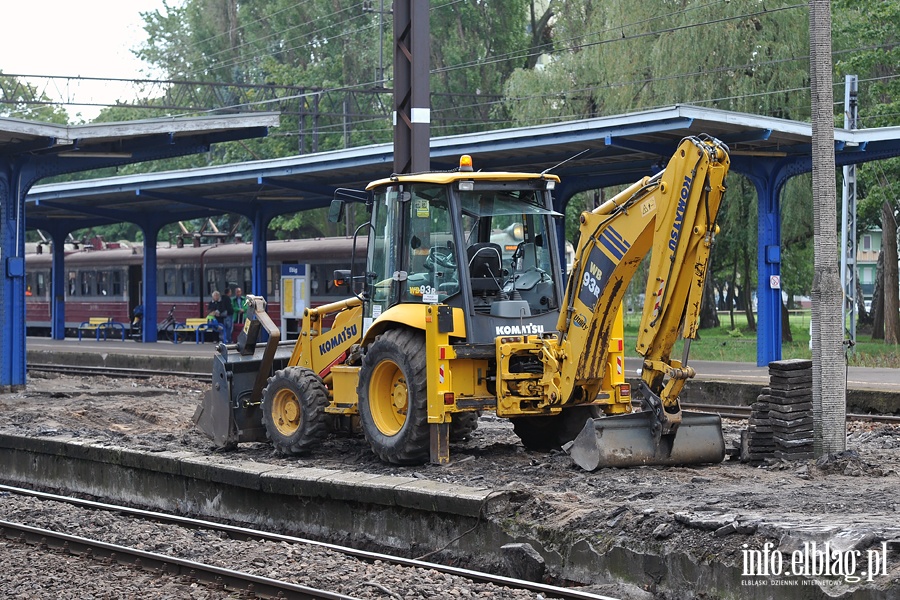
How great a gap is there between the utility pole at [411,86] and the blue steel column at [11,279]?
8812mm

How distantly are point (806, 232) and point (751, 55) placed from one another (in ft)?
18.8

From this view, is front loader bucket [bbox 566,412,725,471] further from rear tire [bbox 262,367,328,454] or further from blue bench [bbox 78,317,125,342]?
blue bench [bbox 78,317,125,342]

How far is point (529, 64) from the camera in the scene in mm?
52656

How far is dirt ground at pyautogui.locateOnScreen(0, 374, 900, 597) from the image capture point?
755 centimetres

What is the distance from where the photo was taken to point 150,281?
3628 centimetres

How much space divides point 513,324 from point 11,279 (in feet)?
43.4

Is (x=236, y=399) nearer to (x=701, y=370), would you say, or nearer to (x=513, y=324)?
(x=513, y=324)

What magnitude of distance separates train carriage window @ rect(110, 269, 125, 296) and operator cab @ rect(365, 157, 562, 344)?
3237 cm

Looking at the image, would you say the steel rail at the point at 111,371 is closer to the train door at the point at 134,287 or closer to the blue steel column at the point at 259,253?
the blue steel column at the point at 259,253

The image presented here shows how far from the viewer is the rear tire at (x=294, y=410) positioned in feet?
40.5

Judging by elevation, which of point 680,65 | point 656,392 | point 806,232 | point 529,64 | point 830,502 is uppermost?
point 529,64

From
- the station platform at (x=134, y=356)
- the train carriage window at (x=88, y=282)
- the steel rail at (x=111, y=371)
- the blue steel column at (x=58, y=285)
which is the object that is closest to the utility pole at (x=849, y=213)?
the steel rail at (x=111, y=371)

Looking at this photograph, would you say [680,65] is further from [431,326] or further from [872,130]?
[431,326]

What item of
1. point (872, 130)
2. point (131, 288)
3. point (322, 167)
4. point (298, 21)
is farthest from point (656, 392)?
point (298, 21)
